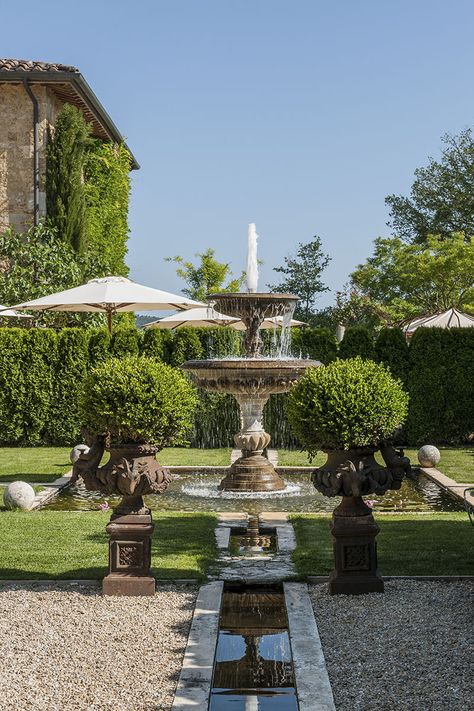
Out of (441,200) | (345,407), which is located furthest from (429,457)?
(441,200)

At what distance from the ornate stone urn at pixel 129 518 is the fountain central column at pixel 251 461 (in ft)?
17.1

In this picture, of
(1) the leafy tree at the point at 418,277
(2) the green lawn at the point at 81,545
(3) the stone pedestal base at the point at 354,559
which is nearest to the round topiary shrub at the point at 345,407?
(3) the stone pedestal base at the point at 354,559

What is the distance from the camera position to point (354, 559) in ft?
22.5

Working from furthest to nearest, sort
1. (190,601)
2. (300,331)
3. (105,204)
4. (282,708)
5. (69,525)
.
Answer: (105,204) → (300,331) → (69,525) → (190,601) → (282,708)

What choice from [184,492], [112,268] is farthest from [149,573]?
[112,268]

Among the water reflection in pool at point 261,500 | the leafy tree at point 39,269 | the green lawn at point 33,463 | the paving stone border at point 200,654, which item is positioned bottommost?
the green lawn at point 33,463

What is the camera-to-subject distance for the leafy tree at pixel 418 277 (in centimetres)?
3328

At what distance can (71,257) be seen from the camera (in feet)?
71.7

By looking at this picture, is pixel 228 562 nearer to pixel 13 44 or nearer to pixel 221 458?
pixel 221 458

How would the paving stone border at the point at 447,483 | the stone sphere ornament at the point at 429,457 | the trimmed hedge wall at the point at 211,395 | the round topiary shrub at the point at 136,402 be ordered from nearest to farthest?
the round topiary shrub at the point at 136,402, the paving stone border at the point at 447,483, the stone sphere ornament at the point at 429,457, the trimmed hedge wall at the point at 211,395

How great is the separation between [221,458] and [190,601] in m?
8.73

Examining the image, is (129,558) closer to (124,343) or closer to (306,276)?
(124,343)

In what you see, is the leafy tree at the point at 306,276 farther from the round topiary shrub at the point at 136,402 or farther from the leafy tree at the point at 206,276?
the round topiary shrub at the point at 136,402

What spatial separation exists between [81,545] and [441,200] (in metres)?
42.6
